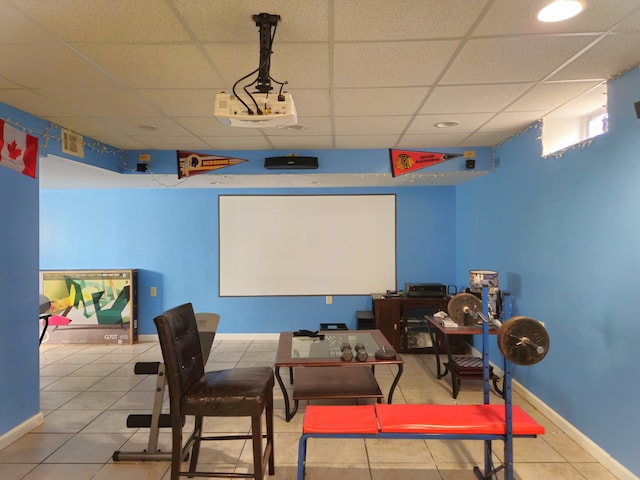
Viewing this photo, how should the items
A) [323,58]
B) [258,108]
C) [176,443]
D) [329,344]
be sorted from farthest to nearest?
1. [329,344]
2. [323,58]
3. [176,443]
4. [258,108]

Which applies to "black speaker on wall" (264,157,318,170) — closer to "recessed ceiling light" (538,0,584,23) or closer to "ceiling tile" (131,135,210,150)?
"ceiling tile" (131,135,210,150)

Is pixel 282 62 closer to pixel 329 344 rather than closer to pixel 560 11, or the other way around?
pixel 560 11

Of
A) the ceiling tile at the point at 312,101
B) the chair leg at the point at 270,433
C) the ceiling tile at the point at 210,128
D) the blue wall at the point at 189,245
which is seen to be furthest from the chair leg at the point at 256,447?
the blue wall at the point at 189,245

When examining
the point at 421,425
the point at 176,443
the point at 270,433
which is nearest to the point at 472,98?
the point at 421,425

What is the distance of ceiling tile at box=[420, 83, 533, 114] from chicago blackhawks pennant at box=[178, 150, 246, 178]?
7.56 ft

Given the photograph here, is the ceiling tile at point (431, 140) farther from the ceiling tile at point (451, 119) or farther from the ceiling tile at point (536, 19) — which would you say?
the ceiling tile at point (536, 19)

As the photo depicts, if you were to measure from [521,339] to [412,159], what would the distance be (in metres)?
2.72

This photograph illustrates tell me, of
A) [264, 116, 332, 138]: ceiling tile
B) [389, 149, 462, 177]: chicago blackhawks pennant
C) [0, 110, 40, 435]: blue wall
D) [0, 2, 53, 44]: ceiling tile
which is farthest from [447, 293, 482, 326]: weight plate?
[0, 110, 40, 435]: blue wall

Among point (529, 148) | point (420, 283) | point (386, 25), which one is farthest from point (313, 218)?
point (386, 25)

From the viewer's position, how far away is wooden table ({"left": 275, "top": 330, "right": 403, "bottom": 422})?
2910 millimetres

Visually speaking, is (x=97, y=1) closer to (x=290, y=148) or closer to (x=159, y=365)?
(x=159, y=365)

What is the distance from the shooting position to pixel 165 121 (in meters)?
3.10

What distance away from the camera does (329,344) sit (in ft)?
11.2

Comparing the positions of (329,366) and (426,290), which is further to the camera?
(426,290)
